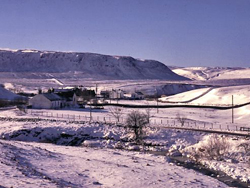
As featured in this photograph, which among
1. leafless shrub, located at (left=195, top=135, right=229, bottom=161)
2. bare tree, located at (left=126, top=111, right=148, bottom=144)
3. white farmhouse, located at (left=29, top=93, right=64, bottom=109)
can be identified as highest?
white farmhouse, located at (left=29, top=93, right=64, bottom=109)

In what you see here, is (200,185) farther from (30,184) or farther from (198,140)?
(198,140)

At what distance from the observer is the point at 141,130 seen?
112 feet

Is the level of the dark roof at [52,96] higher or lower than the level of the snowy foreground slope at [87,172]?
higher

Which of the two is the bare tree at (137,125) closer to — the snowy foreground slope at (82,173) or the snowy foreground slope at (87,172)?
the snowy foreground slope at (87,172)

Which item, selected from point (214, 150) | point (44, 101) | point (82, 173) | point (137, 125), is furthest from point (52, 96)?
point (82, 173)

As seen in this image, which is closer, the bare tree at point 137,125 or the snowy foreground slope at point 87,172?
the snowy foreground slope at point 87,172

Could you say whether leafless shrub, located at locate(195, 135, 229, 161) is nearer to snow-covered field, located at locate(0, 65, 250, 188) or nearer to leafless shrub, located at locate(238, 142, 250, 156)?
snow-covered field, located at locate(0, 65, 250, 188)

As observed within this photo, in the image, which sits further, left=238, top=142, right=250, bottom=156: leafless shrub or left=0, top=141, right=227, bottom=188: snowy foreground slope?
left=238, top=142, right=250, bottom=156: leafless shrub


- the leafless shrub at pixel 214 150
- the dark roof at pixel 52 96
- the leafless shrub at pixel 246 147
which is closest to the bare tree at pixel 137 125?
the leafless shrub at pixel 214 150

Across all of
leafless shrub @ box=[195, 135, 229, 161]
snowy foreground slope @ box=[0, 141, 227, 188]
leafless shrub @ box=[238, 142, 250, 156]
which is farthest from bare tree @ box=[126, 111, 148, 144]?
snowy foreground slope @ box=[0, 141, 227, 188]

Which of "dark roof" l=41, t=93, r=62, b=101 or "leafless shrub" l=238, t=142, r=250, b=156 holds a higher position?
"dark roof" l=41, t=93, r=62, b=101

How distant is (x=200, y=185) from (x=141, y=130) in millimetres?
16984

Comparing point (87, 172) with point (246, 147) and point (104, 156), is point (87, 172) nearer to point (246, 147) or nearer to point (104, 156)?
point (104, 156)

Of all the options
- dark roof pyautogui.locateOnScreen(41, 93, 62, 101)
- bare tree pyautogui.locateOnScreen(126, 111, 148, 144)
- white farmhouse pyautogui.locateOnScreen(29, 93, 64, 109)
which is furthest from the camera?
dark roof pyautogui.locateOnScreen(41, 93, 62, 101)
